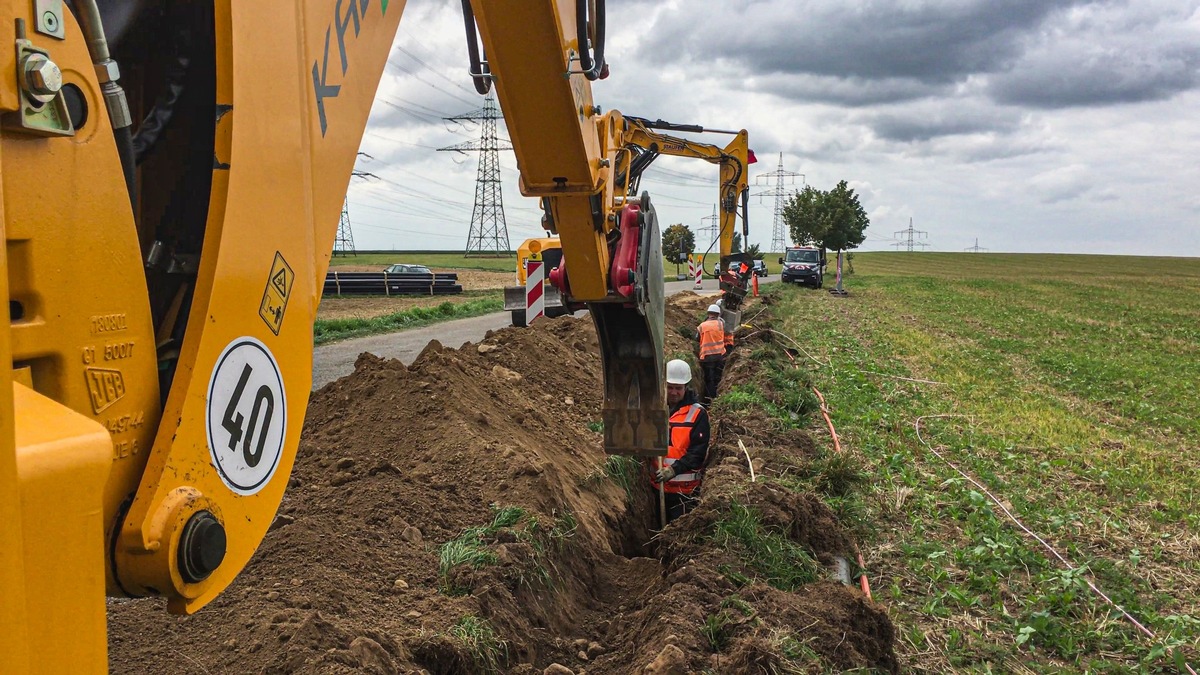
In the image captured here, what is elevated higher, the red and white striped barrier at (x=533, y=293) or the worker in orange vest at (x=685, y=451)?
the red and white striped barrier at (x=533, y=293)

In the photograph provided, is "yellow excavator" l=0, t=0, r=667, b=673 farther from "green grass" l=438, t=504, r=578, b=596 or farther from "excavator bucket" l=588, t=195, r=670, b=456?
"excavator bucket" l=588, t=195, r=670, b=456

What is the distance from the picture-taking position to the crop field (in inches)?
195

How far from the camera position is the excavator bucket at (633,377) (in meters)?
5.69

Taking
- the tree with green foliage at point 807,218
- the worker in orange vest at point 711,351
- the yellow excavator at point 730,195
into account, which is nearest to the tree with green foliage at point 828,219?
the tree with green foliage at point 807,218

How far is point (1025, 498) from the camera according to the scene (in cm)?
727

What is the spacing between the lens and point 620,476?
848cm

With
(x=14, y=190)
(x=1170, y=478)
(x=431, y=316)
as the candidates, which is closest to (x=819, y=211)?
(x=431, y=316)

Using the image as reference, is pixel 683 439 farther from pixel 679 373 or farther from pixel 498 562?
pixel 498 562

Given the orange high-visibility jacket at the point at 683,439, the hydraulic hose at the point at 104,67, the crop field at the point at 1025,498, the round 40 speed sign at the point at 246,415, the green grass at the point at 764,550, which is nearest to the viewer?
the hydraulic hose at the point at 104,67

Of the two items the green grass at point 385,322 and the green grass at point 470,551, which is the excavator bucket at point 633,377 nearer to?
the green grass at point 470,551

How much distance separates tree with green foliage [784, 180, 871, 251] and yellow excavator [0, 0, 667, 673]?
4752 centimetres

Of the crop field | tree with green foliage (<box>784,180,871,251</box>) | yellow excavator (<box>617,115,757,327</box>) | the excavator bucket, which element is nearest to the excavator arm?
yellow excavator (<box>617,115,757,327</box>)

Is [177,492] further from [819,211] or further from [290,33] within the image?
[819,211]

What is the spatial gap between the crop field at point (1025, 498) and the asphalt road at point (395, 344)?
6.12 meters
